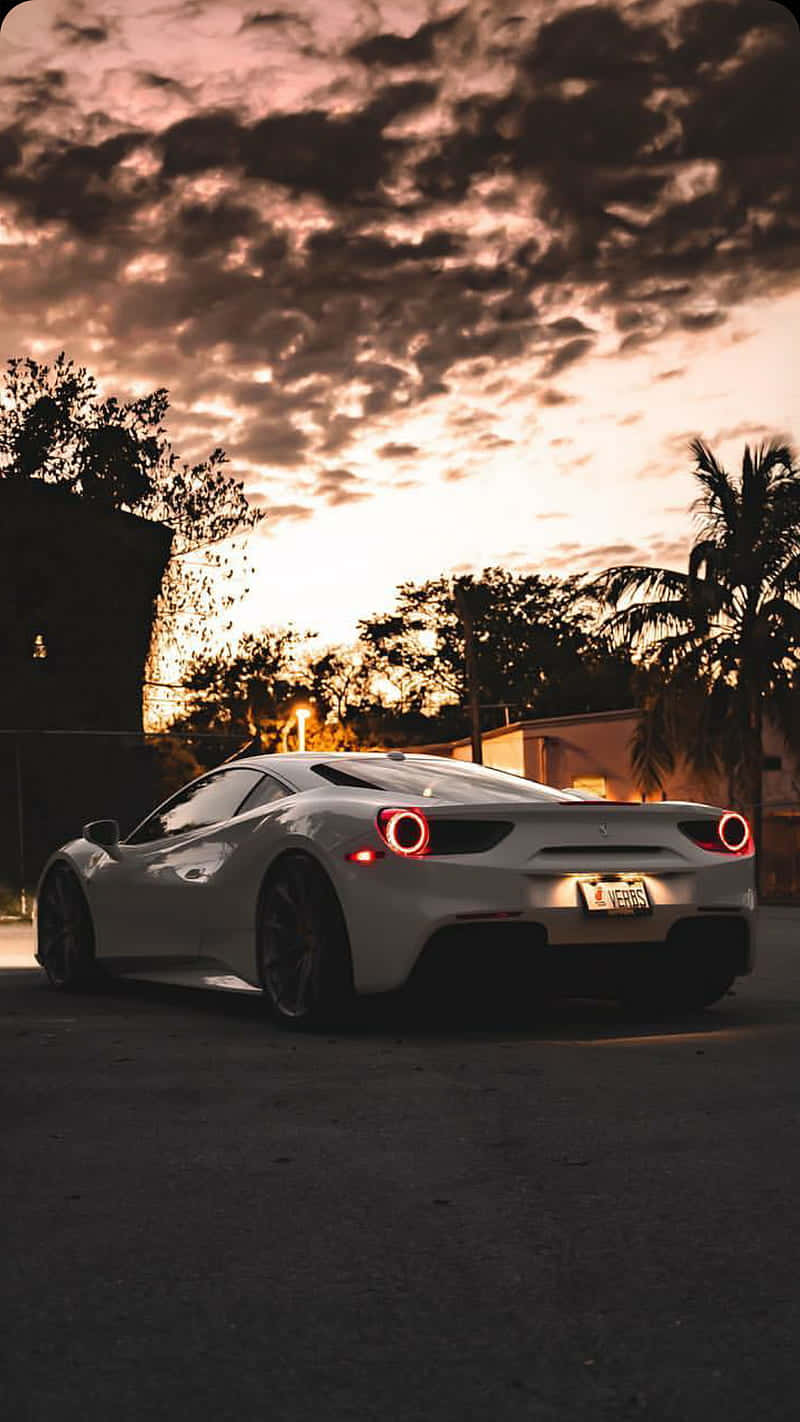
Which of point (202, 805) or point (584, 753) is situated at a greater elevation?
point (584, 753)

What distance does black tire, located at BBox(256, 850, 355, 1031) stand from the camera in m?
7.33

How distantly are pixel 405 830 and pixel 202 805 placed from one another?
6.06ft

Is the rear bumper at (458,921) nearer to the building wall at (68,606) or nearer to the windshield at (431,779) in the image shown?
the windshield at (431,779)

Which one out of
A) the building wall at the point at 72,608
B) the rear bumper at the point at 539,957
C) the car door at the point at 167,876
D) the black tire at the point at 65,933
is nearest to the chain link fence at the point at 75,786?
the building wall at the point at 72,608

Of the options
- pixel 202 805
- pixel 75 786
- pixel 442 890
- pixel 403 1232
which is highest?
pixel 75 786

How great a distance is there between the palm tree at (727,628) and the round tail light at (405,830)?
23377mm

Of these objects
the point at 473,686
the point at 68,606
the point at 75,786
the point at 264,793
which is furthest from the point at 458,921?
the point at 473,686

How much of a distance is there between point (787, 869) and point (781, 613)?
21.7 feet

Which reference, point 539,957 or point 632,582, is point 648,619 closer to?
point 632,582

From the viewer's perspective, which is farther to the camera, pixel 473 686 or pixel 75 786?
pixel 473 686

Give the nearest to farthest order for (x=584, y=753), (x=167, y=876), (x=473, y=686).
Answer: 1. (x=167, y=876)
2. (x=473, y=686)
3. (x=584, y=753)

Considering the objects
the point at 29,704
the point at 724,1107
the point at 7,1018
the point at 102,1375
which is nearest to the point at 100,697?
A: the point at 29,704

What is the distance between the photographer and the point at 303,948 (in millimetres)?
7551

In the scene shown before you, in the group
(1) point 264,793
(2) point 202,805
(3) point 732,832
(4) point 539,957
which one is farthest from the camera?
(2) point 202,805
